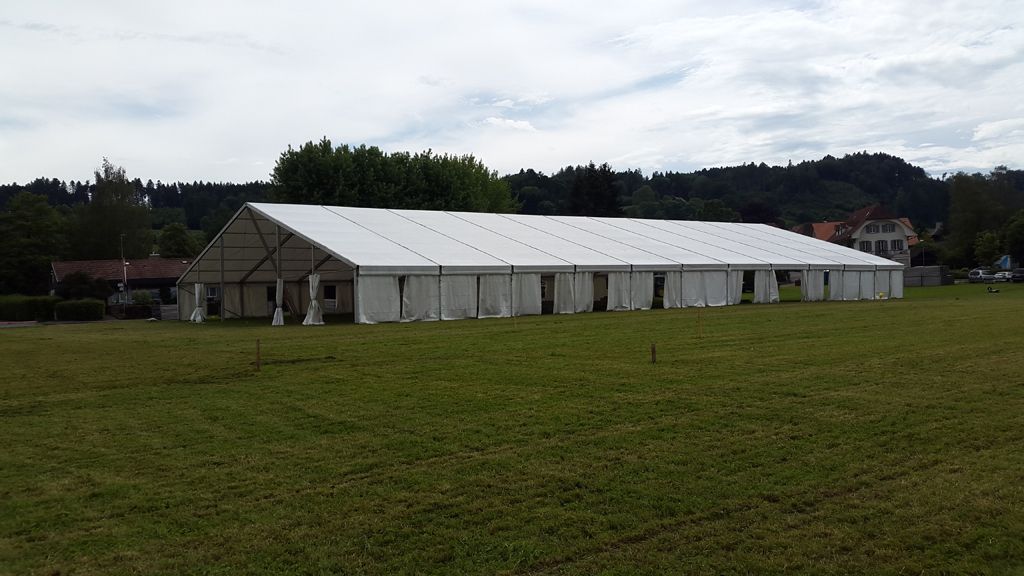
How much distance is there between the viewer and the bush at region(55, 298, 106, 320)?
35688 mm

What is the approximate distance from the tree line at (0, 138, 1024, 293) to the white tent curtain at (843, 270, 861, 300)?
913 inches

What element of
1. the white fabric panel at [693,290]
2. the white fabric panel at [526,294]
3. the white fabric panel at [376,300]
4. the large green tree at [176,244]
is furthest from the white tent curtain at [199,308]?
the large green tree at [176,244]

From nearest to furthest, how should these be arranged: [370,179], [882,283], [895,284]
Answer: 1. [882,283]
2. [895,284]
3. [370,179]

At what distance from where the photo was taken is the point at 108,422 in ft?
27.0

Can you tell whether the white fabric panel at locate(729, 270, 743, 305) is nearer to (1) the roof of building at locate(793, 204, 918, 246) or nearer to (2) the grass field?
(2) the grass field

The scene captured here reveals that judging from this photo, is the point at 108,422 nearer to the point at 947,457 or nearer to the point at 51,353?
the point at 947,457

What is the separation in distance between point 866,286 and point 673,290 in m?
11.7

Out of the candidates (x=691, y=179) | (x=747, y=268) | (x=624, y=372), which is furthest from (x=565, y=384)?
(x=691, y=179)

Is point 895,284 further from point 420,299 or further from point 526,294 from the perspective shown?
point 420,299

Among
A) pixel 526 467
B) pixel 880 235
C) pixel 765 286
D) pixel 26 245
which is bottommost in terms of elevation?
pixel 526 467

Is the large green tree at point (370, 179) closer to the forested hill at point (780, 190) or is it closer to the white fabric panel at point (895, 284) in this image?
the white fabric panel at point (895, 284)

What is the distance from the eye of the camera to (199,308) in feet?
92.7

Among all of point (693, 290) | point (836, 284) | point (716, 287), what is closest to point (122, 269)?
Answer: point (693, 290)

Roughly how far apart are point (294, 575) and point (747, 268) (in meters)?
29.9
